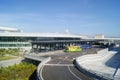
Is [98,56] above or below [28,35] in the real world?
below

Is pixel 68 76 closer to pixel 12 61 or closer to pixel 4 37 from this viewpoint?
pixel 12 61

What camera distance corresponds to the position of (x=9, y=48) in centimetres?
7756

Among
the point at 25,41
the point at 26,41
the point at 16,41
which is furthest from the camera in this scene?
the point at 26,41

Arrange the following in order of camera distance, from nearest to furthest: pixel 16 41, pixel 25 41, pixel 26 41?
1. pixel 16 41
2. pixel 25 41
3. pixel 26 41

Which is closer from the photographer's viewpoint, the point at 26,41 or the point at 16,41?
the point at 16,41

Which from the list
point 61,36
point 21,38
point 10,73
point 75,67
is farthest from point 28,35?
point 75,67

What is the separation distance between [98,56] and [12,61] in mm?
26186

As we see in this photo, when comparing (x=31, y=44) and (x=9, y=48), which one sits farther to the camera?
(x=31, y=44)

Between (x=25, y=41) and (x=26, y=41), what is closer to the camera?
(x=25, y=41)

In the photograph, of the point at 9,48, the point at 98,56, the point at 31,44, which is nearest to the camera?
the point at 98,56

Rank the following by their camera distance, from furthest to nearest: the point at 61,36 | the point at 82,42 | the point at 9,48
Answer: the point at 82,42
the point at 61,36
the point at 9,48

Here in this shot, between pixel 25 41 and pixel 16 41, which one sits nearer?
pixel 16 41

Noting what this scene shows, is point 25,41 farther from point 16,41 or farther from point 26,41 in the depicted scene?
point 16,41

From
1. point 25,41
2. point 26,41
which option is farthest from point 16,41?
point 26,41
